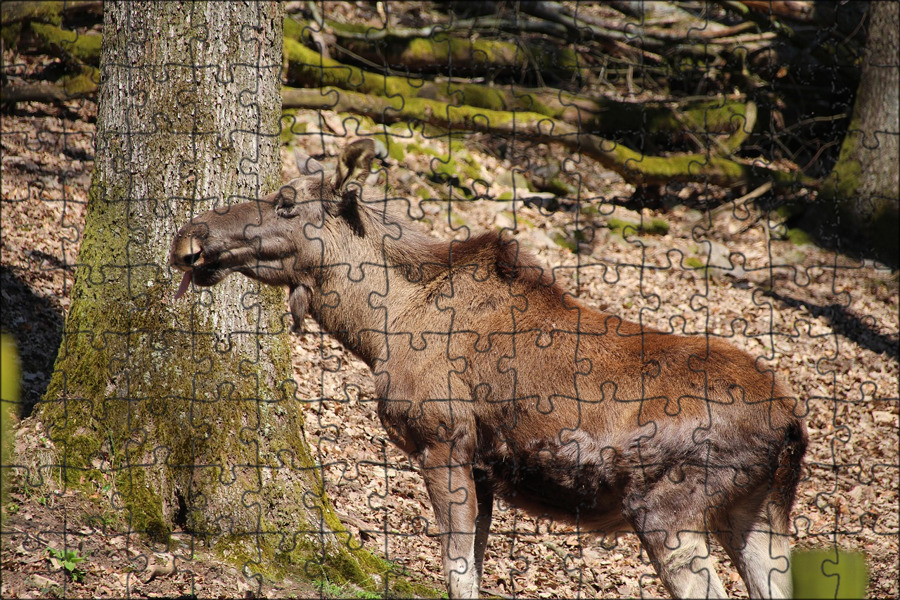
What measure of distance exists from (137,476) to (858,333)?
9.13 meters

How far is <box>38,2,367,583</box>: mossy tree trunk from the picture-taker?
5.32 metres

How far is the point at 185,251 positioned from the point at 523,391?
2.32 metres

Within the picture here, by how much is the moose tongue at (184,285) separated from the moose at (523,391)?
16 millimetres

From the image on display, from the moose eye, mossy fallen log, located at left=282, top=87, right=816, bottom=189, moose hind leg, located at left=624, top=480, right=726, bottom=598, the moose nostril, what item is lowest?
moose hind leg, located at left=624, top=480, right=726, bottom=598

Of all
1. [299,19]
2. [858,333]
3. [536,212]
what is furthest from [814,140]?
[299,19]

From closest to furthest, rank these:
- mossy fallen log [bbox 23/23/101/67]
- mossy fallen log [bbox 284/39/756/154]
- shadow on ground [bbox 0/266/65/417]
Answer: shadow on ground [bbox 0/266/65/417], mossy fallen log [bbox 23/23/101/67], mossy fallen log [bbox 284/39/756/154]

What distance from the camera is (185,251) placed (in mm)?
5059

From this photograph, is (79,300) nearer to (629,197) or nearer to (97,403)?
(97,403)

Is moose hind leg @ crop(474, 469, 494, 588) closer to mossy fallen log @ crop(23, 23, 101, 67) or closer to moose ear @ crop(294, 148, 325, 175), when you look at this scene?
moose ear @ crop(294, 148, 325, 175)

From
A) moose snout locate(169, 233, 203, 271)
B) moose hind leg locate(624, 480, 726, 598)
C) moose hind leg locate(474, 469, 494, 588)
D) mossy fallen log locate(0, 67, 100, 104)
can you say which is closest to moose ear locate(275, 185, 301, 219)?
moose snout locate(169, 233, 203, 271)

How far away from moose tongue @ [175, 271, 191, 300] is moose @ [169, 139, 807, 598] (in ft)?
0.05

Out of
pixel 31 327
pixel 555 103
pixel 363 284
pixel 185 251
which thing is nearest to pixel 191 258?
pixel 185 251

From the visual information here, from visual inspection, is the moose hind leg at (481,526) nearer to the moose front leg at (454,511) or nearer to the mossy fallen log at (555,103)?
the moose front leg at (454,511)

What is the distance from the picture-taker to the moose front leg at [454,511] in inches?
195
